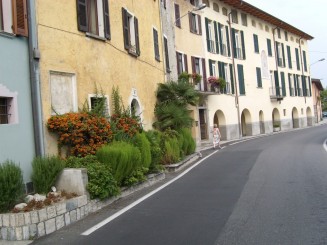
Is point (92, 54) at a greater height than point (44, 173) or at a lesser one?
greater

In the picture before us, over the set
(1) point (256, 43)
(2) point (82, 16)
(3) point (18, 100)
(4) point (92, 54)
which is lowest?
(3) point (18, 100)

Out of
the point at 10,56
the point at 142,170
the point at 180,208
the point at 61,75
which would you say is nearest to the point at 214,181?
the point at 142,170

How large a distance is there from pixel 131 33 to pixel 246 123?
23.1m

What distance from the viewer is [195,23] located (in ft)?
102

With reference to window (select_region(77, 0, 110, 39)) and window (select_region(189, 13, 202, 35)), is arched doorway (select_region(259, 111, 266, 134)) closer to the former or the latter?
window (select_region(189, 13, 202, 35))

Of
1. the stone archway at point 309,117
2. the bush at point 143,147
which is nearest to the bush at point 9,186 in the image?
the bush at point 143,147

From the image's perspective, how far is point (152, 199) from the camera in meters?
9.98

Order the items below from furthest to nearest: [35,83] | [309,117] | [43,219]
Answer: [309,117]
[35,83]
[43,219]

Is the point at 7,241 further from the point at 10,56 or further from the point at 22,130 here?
the point at 10,56

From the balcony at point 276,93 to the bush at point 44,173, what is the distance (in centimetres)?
3535

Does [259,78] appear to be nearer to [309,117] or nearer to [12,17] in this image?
[309,117]

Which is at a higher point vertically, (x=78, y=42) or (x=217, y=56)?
(x=217, y=56)

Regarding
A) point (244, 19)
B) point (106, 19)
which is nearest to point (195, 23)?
point (244, 19)

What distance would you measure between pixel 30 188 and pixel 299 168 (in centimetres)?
865
